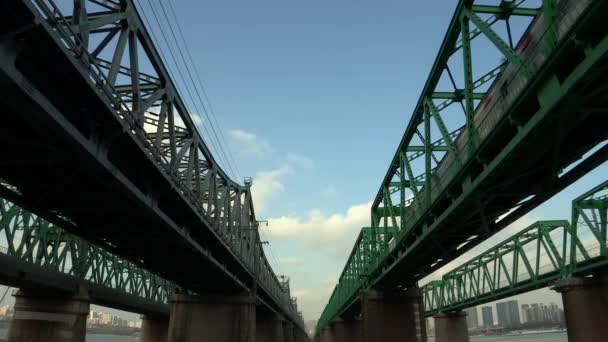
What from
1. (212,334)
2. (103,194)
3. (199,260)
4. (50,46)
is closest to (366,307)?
(212,334)

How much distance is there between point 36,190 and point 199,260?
18087 millimetres

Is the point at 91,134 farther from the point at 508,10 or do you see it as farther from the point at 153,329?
the point at 153,329

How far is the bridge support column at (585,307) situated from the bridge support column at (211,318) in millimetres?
30314

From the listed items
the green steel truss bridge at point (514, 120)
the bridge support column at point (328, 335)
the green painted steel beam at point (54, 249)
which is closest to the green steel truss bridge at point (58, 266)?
the green painted steel beam at point (54, 249)

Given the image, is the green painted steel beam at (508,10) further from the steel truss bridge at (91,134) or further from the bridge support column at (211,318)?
the bridge support column at (211,318)

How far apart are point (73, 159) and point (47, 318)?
129 ft

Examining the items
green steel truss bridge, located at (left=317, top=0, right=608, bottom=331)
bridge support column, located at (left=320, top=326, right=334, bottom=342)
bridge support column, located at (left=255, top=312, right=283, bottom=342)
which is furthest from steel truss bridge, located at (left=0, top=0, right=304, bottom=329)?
bridge support column, located at (left=320, top=326, right=334, bottom=342)

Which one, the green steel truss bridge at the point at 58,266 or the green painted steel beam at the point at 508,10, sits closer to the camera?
the green painted steel beam at the point at 508,10

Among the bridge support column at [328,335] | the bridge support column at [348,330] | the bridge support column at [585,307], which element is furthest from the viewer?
the bridge support column at [328,335]

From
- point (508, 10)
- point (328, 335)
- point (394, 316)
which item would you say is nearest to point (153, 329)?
point (328, 335)

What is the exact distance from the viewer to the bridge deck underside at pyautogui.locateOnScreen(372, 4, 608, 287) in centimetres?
1154

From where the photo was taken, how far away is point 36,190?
19.1 meters

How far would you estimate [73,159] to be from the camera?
1494 centimetres

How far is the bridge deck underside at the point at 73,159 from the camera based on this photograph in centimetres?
1126
